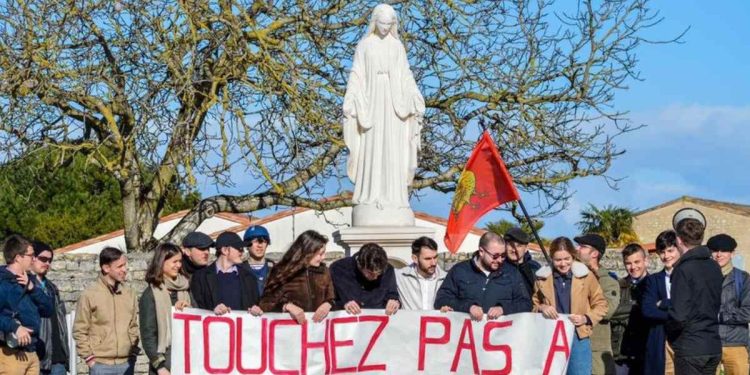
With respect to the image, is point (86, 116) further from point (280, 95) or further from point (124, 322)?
point (124, 322)

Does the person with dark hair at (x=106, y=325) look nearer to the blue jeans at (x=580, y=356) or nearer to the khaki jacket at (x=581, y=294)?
the khaki jacket at (x=581, y=294)

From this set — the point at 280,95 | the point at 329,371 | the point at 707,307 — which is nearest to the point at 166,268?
the point at 329,371

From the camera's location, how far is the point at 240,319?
9734 mm

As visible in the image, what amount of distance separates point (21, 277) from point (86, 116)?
11.9 m

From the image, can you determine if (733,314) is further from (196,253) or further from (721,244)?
(196,253)

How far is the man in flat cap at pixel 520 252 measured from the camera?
10.3 meters

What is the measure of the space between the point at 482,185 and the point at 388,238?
95cm

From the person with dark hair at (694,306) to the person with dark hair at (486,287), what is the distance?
1.10 m

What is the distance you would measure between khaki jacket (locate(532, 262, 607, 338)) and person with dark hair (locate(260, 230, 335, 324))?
1520 mm

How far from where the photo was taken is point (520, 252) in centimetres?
1034

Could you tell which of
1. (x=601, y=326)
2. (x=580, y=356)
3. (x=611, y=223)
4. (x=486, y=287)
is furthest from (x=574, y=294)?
(x=611, y=223)

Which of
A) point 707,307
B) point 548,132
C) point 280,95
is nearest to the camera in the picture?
point 707,307

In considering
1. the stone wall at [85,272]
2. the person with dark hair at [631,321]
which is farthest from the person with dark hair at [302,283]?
the stone wall at [85,272]

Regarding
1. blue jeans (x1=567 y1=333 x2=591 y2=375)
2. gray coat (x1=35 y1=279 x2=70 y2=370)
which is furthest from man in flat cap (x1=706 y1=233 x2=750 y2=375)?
gray coat (x1=35 y1=279 x2=70 y2=370)
